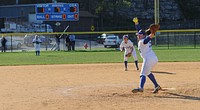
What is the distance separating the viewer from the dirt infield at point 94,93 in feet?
30.7

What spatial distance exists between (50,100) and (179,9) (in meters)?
71.8

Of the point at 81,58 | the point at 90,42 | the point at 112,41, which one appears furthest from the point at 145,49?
the point at 90,42

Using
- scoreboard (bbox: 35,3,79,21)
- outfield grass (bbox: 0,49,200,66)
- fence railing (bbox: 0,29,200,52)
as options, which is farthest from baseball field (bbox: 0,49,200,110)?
scoreboard (bbox: 35,3,79,21)

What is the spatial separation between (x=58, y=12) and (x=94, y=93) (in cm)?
3214

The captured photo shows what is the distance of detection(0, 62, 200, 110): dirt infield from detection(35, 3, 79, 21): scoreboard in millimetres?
26430

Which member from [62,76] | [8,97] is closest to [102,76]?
[62,76]

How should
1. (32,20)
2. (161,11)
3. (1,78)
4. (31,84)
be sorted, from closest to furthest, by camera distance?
1. (31,84)
2. (1,78)
3. (32,20)
4. (161,11)

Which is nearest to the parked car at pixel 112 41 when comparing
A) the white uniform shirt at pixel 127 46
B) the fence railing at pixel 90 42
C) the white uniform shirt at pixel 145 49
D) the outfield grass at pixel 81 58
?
the fence railing at pixel 90 42

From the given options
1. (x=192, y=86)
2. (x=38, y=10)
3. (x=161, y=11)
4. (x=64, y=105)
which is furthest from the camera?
(x=161, y=11)

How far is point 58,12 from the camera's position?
4269 cm

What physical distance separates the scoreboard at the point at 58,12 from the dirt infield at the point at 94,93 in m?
26.4

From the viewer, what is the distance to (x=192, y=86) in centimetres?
1236

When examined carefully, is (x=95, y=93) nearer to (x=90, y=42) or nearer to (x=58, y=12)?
(x=58, y=12)

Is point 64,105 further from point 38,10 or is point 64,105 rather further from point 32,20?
point 32,20
